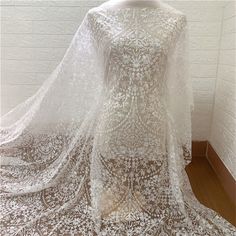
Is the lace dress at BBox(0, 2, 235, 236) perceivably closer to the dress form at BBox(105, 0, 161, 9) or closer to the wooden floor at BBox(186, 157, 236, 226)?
the dress form at BBox(105, 0, 161, 9)

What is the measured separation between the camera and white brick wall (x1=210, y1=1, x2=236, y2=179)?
1.75m

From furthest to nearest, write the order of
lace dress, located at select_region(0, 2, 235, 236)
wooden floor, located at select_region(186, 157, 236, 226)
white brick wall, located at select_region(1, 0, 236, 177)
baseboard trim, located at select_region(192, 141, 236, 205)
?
white brick wall, located at select_region(1, 0, 236, 177), baseboard trim, located at select_region(192, 141, 236, 205), wooden floor, located at select_region(186, 157, 236, 226), lace dress, located at select_region(0, 2, 235, 236)

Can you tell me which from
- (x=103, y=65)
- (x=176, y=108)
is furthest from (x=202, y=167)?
(x=103, y=65)

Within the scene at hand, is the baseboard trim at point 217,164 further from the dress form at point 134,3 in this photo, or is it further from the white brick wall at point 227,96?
the dress form at point 134,3

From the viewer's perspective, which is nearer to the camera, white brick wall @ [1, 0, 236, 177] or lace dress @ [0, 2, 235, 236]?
lace dress @ [0, 2, 235, 236]

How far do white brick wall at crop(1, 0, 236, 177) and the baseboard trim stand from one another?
1.12ft

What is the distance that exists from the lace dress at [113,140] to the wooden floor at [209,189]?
202 millimetres

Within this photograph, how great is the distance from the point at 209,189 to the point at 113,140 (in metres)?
0.88

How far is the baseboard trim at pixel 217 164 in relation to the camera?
1679mm

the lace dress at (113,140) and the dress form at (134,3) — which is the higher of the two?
the dress form at (134,3)

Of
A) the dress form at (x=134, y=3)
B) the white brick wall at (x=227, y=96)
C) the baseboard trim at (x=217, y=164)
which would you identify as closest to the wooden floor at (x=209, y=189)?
the baseboard trim at (x=217, y=164)

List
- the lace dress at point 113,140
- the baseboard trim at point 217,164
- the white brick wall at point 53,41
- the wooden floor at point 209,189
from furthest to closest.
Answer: the white brick wall at point 53,41 → the baseboard trim at point 217,164 → the wooden floor at point 209,189 → the lace dress at point 113,140

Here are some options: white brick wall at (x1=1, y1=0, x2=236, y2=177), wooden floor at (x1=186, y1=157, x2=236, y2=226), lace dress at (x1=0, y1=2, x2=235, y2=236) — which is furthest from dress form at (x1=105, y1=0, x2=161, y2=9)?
wooden floor at (x1=186, y1=157, x2=236, y2=226)

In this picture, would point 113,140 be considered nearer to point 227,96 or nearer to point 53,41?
point 227,96
